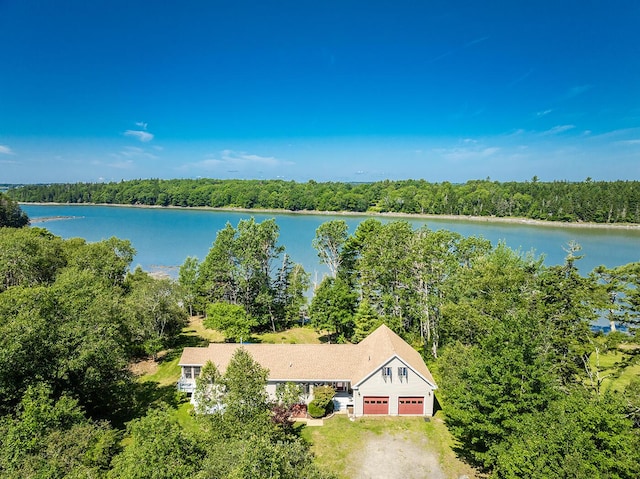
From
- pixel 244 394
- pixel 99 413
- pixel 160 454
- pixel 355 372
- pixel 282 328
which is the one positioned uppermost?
pixel 160 454

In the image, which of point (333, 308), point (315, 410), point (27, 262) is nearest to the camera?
point (315, 410)

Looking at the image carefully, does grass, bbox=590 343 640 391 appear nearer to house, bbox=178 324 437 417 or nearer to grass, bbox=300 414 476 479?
grass, bbox=300 414 476 479

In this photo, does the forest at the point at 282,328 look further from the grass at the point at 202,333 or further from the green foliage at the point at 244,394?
the grass at the point at 202,333

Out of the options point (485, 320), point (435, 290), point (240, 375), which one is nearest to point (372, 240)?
point (435, 290)

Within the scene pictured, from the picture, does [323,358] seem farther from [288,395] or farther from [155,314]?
[155,314]

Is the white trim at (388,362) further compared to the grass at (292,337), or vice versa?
the grass at (292,337)

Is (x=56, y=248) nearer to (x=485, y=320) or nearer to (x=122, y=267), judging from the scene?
(x=122, y=267)

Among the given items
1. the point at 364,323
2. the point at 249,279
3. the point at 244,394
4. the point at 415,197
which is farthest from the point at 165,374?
the point at 415,197

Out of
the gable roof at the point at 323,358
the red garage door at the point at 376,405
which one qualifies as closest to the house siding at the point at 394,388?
the red garage door at the point at 376,405
